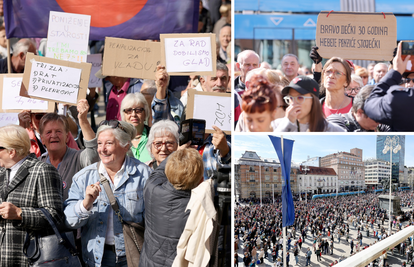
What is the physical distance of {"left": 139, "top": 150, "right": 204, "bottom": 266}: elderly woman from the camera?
2.35 m

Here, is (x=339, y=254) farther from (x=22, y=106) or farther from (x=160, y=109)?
(x=22, y=106)

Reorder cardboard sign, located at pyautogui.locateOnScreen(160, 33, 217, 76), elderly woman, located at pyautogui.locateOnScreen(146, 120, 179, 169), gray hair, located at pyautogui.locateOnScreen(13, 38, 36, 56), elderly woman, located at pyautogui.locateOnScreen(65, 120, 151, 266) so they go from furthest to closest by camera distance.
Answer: gray hair, located at pyautogui.locateOnScreen(13, 38, 36, 56) → cardboard sign, located at pyautogui.locateOnScreen(160, 33, 217, 76) → elderly woman, located at pyautogui.locateOnScreen(146, 120, 179, 169) → elderly woman, located at pyautogui.locateOnScreen(65, 120, 151, 266)

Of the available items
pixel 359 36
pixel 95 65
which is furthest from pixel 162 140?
pixel 95 65

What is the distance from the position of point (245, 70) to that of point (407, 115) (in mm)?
1119

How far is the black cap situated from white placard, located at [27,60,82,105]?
2.04 meters

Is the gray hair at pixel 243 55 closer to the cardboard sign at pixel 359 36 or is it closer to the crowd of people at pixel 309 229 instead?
the cardboard sign at pixel 359 36

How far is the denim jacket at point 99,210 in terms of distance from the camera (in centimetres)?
258

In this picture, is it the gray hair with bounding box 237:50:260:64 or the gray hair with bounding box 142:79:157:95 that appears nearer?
the gray hair with bounding box 237:50:260:64

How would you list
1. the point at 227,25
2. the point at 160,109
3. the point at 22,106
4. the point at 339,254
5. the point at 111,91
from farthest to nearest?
1. the point at 227,25
2. the point at 111,91
3. the point at 22,106
4. the point at 160,109
5. the point at 339,254

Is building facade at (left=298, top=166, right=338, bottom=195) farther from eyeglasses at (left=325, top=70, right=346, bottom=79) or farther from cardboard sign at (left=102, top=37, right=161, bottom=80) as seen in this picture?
cardboard sign at (left=102, top=37, right=161, bottom=80)

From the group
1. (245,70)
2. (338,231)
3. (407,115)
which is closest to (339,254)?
(338,231)

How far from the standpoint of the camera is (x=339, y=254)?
8.46ft

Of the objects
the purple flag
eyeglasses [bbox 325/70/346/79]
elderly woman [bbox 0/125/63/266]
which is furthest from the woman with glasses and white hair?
the purple flag

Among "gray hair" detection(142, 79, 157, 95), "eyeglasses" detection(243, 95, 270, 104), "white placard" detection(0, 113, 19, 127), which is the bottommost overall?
"white placard" detection(0, 113, 19, 127)
